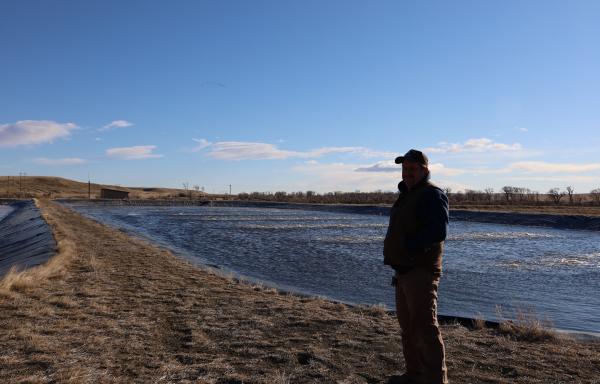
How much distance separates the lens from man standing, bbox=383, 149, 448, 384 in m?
4.40

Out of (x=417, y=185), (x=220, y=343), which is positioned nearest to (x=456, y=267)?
(x=220, y=343)

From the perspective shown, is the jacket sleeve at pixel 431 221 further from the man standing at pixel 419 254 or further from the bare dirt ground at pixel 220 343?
the bare dirt ground at pixel 220 343

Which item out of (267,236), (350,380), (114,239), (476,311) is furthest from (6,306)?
(267,236)

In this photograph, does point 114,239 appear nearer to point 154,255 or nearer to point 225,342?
point 154,255

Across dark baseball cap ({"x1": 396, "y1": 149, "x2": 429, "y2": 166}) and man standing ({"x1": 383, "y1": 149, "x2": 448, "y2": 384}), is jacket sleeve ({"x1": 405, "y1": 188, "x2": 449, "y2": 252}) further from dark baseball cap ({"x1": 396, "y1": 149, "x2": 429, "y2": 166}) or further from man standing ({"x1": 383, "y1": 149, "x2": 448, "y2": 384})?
dark baseball cap ({"x1": 396, "y1": 149, "x2": 429, "y2": 166})

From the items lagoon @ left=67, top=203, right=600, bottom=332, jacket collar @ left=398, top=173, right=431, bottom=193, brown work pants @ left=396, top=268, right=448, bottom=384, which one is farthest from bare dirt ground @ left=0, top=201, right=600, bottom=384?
lagoon @ left=67, top=203, right=600, bottom=332

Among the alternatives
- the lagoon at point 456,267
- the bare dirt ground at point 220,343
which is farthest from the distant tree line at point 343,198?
the bare dirt ground at point 220,343

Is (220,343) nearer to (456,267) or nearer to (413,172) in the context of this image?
(413,172)

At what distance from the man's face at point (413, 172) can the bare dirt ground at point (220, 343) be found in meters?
2.04

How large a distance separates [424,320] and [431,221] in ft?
2.93

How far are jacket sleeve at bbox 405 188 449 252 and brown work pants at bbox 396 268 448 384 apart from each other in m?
0.29

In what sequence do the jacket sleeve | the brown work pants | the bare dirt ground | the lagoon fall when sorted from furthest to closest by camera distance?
the lagoon, the bare dirt ground, the brown work pants, the jacket sleeve

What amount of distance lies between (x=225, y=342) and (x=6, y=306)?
12.3ft

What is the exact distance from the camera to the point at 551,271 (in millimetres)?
15648
